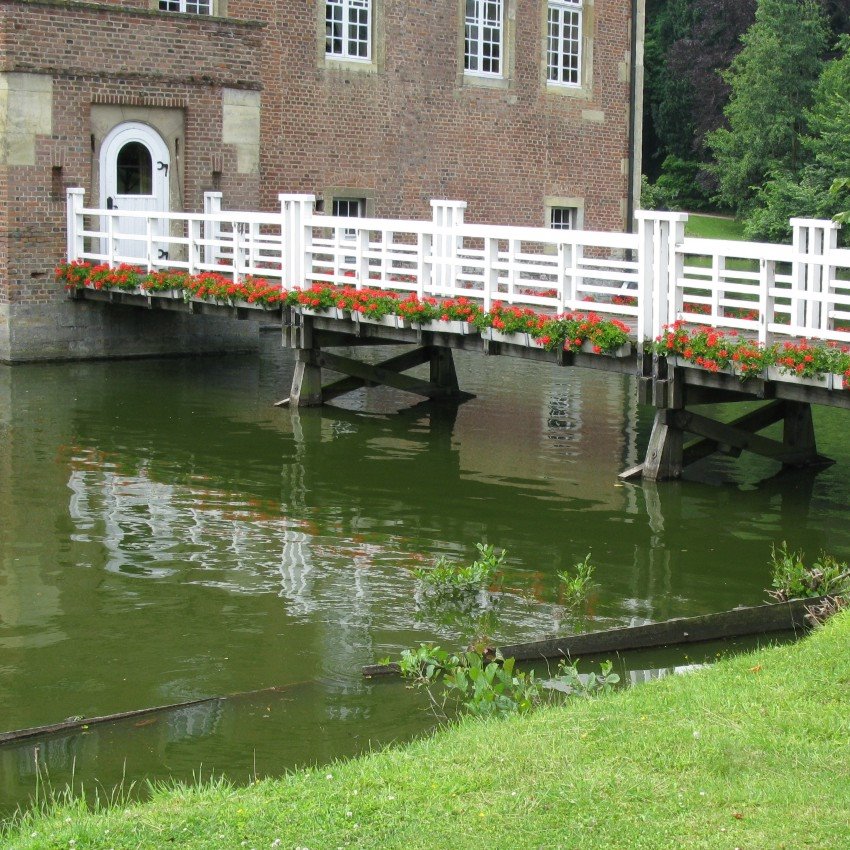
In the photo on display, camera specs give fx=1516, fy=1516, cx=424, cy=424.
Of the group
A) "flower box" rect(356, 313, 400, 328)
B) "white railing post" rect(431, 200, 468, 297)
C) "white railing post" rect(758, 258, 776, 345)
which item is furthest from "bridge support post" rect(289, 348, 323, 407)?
"white railing post" rect(758, 258, 776, 345)

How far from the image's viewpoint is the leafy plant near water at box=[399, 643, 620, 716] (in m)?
6.66

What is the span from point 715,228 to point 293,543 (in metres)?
36.3

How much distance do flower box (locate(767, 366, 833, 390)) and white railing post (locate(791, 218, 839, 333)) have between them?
1.31ft

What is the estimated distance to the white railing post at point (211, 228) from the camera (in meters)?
19.8

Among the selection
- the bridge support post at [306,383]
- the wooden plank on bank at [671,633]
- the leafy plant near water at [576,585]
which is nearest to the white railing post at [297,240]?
the bridge support post at [306,383]

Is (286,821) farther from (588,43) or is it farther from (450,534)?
(588,43)

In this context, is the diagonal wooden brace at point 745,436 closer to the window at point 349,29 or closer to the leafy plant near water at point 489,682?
the leafy plant near water at point 489,682

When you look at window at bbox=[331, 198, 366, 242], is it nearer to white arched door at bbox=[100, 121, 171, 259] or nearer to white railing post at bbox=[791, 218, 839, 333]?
white arched door at bbox=[100, 121, 171, 259]

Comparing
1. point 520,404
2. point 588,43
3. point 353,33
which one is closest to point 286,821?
point 520,404

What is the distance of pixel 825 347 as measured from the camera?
38.4 feet

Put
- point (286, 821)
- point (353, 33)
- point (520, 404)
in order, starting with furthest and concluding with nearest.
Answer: point (353, 33) → point (520, 404) → point (286, 821)

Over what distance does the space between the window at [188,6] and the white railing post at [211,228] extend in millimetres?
2746

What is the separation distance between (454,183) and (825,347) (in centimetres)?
1432

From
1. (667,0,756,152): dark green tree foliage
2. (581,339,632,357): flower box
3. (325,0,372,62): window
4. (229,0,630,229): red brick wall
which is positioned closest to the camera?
(581,339,632,357): flower box
